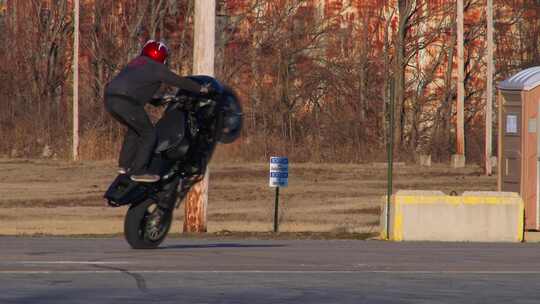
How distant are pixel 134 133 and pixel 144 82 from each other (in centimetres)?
51

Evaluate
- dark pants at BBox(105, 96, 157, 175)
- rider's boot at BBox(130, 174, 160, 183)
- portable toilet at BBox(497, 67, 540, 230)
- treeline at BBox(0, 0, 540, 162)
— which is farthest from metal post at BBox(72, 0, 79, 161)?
rider's boot at BBox(130, 174, 160, 183)

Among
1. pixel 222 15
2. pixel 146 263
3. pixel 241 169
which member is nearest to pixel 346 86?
pixel 222 15

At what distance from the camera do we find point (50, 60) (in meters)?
55.9

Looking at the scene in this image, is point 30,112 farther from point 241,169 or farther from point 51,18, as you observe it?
point 241,169

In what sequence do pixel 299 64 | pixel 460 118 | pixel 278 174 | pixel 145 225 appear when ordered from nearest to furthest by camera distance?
pixel 145 225, pixel 278 174, pixel 460 118, pixel 299 64

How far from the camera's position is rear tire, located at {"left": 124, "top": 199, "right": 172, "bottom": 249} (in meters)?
13.9

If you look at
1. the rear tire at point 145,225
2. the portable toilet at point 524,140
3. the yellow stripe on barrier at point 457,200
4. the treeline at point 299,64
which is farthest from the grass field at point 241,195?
the rear tire at point 145,225

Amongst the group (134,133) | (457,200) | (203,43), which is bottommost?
(457,200)

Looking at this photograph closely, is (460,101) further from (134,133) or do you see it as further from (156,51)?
(134,133)

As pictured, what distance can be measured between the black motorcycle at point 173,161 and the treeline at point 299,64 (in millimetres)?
33344

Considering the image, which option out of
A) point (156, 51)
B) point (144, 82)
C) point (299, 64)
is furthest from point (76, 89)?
point (144, 82)

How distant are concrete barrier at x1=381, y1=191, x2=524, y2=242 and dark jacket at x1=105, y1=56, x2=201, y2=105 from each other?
23.6ft

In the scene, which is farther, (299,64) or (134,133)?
(299,64)

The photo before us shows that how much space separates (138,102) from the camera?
45.2 ft
